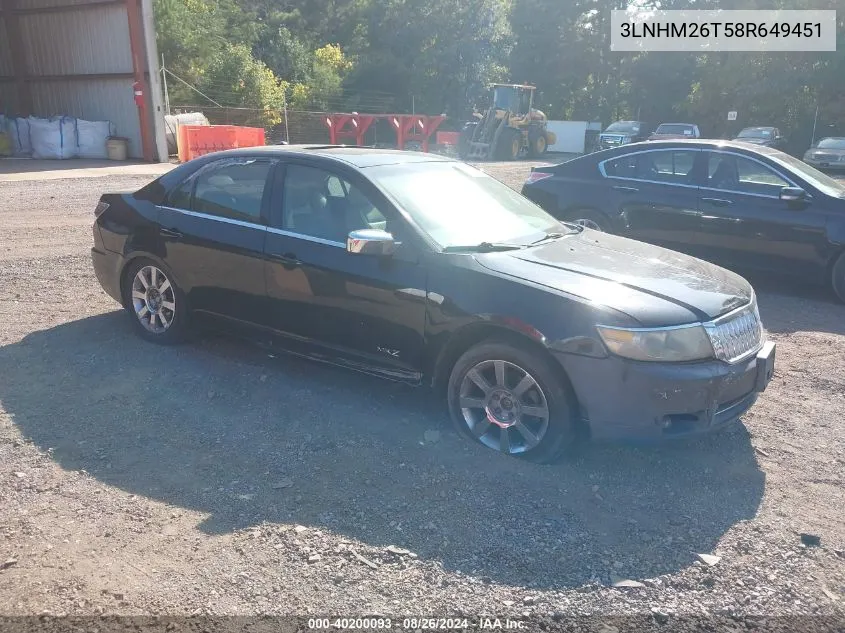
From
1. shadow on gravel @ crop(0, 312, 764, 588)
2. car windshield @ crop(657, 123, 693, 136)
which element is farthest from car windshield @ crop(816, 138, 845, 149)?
shadow on gravel @ crop(0, 312, 764, 588)

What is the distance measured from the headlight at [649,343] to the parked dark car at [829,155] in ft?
85.6

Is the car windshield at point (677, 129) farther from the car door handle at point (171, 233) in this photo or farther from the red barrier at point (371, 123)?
the car door handle at point (171, 233)

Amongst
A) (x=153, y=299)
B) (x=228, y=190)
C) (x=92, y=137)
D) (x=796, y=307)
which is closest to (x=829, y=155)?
(x=796, y=307)

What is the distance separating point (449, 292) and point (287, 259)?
1.23 m

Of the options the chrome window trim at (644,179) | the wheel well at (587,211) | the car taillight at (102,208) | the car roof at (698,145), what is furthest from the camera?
the wheel well at (587,211)

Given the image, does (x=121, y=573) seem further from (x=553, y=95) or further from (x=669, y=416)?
(x=553, y=95)

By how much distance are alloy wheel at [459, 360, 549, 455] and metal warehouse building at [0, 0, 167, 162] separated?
20336 mm

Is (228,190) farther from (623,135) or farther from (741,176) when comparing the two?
(623,135)

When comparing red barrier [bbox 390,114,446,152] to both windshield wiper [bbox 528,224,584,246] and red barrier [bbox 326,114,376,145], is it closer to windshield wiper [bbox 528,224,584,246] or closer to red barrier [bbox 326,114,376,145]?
red barrier [bbox 326,114,376,145]

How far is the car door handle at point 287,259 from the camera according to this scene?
15.4ft

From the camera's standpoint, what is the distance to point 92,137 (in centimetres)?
2270

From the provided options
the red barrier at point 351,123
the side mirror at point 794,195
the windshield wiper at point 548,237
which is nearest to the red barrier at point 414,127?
the red barrier at point 351,123

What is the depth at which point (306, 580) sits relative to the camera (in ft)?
9.86

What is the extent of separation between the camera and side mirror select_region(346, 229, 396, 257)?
412cm
